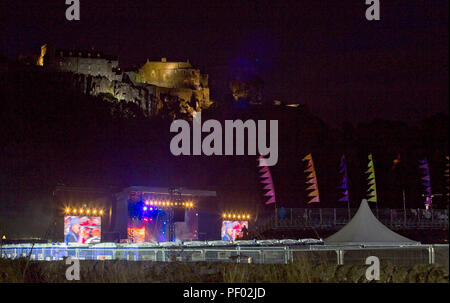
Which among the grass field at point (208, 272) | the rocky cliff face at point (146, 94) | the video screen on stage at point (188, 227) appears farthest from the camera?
the rocky cliff face at point (146, 94)

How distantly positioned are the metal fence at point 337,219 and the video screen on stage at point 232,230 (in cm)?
225

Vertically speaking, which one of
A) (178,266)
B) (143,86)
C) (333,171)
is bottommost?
(178,266)

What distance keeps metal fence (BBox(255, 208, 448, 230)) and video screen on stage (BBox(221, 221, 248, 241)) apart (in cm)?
225

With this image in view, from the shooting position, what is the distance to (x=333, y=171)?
87.4 meters

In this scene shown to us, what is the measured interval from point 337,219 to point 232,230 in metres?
10.00

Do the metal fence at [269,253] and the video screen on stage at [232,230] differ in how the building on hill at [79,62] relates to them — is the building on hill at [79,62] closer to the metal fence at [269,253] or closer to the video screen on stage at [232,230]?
the video screen on stage at [232,230]

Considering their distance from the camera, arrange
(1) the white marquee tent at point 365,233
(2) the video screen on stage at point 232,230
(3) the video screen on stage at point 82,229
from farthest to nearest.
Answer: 1. (2) the video screen on stage at point 232,230
2. (3) the video screen on stage at point 82,229
3. (1) the white marquee tent at point 365,233

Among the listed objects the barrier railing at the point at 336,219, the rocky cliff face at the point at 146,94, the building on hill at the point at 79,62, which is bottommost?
the barrier railing at the point at 336,219

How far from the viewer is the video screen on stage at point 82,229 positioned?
38250mm

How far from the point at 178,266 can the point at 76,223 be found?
23.6 m

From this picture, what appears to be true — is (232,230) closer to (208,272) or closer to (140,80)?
(208,272)

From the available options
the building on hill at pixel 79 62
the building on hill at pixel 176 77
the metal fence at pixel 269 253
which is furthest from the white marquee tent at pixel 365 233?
the building on hill at pixel 176 77
